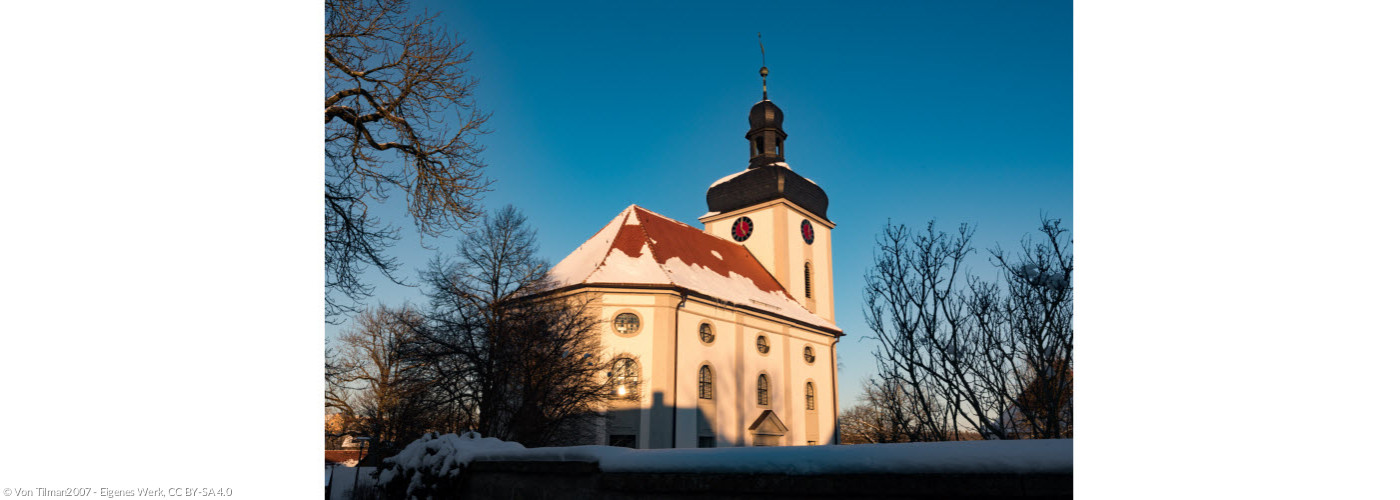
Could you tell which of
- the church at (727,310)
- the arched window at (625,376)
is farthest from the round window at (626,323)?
the arched window at (625,376)

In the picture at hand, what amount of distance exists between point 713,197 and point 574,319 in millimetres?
15111

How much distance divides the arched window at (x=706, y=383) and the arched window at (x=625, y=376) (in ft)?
7.84

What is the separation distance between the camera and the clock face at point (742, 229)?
98.7 feet

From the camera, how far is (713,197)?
1248 inches

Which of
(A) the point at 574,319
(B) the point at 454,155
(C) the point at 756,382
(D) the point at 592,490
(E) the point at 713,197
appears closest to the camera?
(D) the point at 592,490

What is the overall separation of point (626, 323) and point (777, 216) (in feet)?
34.2

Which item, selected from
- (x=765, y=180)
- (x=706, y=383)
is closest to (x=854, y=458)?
(x=706, y=383)

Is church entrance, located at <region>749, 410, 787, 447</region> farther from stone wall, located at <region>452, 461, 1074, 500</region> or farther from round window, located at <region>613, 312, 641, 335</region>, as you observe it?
stone wall, located at <region>452, 461, 1074, 500</region>

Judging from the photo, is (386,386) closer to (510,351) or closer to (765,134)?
(510,351)
